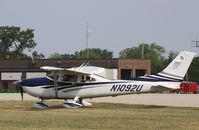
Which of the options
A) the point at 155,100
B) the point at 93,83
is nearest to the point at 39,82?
the point at 93,83

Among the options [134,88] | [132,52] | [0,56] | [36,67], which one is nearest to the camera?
[134,88]

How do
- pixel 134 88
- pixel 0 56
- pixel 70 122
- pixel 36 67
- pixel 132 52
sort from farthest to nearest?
pixel 132 52
pixel 0 56
pixel 36 67
pixel 134 88
pixel 70 122

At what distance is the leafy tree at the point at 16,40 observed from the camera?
146 meters

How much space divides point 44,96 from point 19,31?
11633 cm

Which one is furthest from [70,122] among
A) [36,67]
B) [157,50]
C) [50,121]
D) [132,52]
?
[157,50]

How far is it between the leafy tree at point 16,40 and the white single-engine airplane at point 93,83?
11412 cm

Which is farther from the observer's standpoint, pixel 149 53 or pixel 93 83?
pixel 149 53

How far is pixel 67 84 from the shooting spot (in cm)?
3222

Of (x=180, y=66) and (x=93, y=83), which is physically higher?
(x=180, y=66)

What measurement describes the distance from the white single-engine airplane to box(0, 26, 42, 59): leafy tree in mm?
114121

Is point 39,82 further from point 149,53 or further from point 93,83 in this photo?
point 149,53

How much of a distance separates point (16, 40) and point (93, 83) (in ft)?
385

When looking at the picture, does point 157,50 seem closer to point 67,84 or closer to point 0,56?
point 0,56

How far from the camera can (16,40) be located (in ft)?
484
